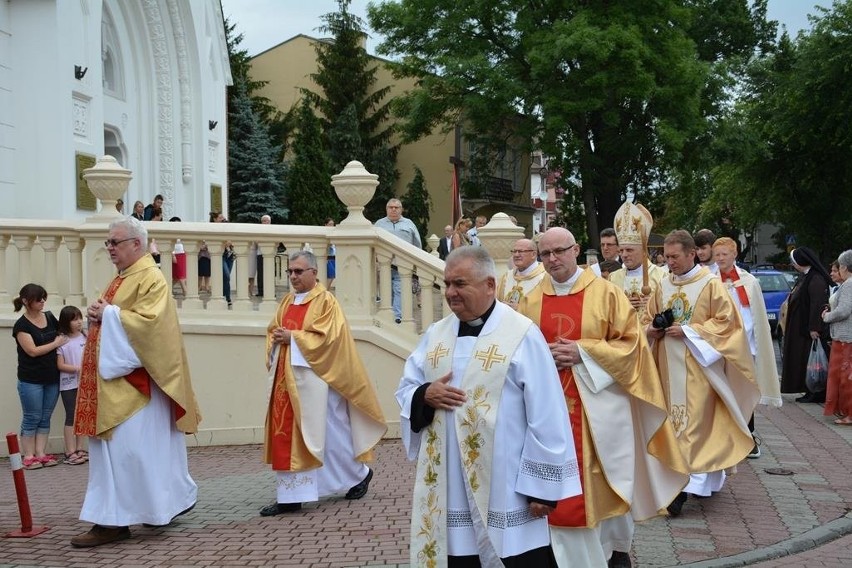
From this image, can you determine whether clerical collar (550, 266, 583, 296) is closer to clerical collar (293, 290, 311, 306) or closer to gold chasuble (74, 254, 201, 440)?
clerical collar (293, 290, 311, 306)

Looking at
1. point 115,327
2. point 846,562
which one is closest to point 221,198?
point 115,327

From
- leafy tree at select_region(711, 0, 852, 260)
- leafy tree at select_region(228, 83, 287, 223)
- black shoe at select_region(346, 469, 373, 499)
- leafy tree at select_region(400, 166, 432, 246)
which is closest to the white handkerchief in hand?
black shoe at select_region(346, 469, 373, 499)

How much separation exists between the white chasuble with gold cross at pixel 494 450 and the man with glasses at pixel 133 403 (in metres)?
3.24

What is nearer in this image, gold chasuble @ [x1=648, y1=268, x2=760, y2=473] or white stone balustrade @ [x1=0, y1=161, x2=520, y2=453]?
gold chasuble @ [x1=648, y1=268, x2=760, y2=473]

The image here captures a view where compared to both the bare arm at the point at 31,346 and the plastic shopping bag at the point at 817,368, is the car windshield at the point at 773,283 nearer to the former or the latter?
the plastic shopping bag at the point at 817,368

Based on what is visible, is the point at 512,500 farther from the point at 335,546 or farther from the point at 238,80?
the point at 238,80

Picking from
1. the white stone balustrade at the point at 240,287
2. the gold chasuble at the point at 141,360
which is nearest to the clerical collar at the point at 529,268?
A: the white stone balustrade at the point at 240,287

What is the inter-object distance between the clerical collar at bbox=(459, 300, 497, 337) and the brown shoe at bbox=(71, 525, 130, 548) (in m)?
3.77

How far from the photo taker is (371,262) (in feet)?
35.6

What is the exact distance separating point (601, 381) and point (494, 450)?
157 centimetres

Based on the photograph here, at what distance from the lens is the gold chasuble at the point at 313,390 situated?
7.95m

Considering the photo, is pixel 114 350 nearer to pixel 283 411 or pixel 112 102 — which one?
pixel 283 411

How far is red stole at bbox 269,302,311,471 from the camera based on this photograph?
26.0 ft

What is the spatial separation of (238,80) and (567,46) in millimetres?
18888
